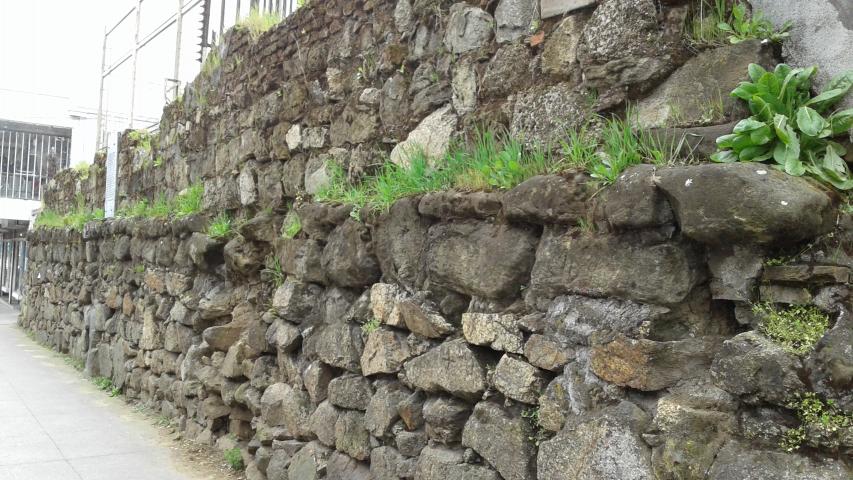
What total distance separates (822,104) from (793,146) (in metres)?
0.19

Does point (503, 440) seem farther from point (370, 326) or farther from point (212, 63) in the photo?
point (212, 63)

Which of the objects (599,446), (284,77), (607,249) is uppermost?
(284,77)

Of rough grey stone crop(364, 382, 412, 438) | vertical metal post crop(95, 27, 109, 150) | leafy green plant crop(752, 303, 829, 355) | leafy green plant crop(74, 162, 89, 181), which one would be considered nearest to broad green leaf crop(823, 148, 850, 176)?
leafy green plant crop(752, 303, 829, 355)

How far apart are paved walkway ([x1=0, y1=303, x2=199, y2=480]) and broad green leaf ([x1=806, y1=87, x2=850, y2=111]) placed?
14.0ft

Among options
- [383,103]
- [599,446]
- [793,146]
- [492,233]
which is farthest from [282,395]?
[793,146]

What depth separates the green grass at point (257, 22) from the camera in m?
5.48

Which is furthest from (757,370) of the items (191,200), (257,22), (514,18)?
(191,200)

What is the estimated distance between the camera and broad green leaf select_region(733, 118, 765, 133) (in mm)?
2053

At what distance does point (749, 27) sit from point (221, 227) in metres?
4.04

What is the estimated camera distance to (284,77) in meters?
4.93

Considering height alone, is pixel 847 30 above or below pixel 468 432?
above

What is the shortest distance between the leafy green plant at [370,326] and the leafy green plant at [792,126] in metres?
1.83

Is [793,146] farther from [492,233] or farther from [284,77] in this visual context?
[284,77]

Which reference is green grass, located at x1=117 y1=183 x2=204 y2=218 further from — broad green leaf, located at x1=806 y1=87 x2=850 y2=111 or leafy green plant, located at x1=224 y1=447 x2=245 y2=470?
broad green leaf, located at x1=806 y1=87 x2=850 y2=111
